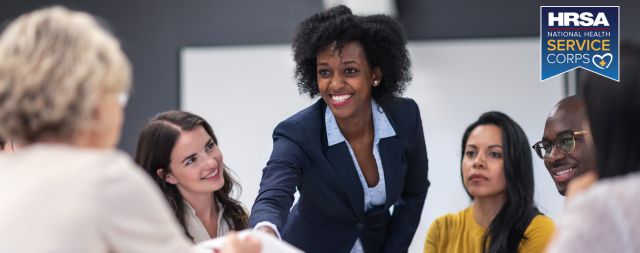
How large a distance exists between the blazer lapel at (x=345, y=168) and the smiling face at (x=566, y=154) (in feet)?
1.95

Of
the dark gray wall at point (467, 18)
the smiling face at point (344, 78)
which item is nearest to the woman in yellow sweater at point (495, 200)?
the smiling face at point (344, 78)

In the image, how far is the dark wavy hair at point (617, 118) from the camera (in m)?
1.32

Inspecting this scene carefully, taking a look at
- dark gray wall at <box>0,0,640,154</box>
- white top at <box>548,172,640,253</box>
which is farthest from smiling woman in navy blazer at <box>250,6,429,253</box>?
dark gray wall at <box>0,0,640,154</box>

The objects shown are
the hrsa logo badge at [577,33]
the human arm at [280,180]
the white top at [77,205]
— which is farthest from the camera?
the hrsa logo badge at [577,33]

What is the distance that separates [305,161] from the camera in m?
2.79

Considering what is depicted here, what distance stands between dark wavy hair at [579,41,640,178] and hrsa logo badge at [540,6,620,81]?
171 cm

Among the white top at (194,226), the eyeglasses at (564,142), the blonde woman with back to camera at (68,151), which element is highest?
the blonde woman with back to camera at (68,151)

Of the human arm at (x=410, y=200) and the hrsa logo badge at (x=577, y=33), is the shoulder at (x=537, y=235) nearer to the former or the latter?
the human arm at (x=410, y=200)

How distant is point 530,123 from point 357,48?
2642 millimetres

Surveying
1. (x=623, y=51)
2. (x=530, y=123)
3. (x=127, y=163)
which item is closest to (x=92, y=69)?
(x=127, y=163)

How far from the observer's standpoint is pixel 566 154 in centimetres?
274

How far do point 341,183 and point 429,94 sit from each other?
2.64m

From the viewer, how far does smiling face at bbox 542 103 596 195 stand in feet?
8.95

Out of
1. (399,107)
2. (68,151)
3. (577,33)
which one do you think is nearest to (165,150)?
(399,107)
